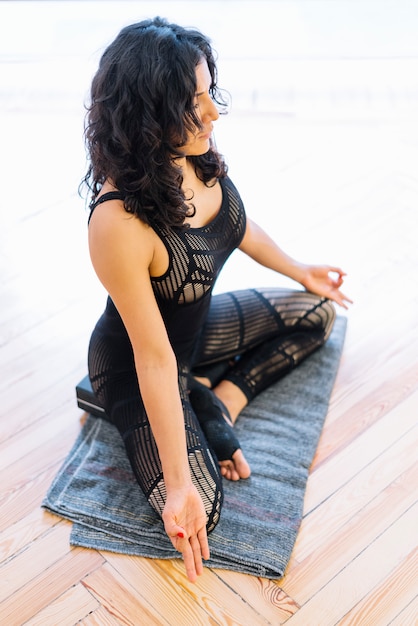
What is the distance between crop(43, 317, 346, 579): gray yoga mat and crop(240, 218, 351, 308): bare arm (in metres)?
0.24

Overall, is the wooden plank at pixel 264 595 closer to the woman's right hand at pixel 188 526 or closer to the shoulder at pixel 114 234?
the woman's right hand at pixel 188 526

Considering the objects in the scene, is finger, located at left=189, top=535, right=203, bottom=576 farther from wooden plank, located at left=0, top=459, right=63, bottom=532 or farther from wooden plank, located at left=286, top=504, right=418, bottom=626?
wooden plank, located at left=0, top=459, right=63, bottom=532

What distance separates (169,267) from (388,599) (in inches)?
31.5

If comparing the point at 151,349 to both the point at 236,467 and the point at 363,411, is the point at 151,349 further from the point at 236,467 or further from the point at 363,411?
the point at 363,411

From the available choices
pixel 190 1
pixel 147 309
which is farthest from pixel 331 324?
pixel 190 1

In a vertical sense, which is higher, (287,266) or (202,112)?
(202,112)

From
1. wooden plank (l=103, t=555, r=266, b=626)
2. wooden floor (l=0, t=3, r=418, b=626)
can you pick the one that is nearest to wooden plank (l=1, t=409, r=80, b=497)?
wooden floor (l=0, t=3, r=418, b=626)

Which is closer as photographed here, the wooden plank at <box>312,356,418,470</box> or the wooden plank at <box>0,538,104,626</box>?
the wooden plank at <box>0,538,104,626</box>

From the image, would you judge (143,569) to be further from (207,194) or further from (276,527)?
(207,194)

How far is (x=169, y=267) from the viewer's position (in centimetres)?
156

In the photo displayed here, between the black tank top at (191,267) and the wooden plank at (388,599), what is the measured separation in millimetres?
673

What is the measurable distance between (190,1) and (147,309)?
9.22 feet

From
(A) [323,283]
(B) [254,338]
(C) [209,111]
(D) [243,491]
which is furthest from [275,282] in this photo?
(C) [209,111]

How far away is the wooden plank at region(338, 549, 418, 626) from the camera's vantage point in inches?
59.0
